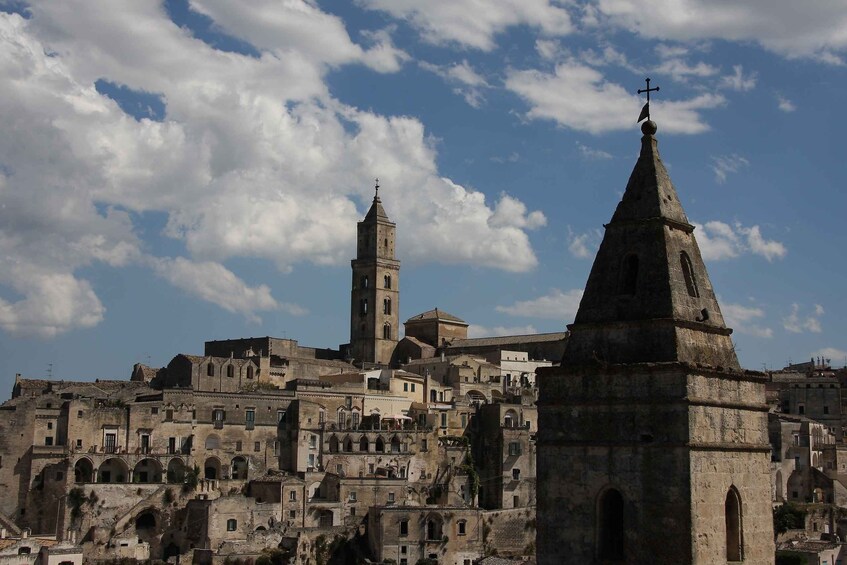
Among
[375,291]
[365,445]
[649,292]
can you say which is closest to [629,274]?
[649,292]

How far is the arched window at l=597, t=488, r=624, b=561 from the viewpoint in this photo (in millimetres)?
16625

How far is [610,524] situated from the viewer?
16797 mm

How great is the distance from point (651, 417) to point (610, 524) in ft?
6.00

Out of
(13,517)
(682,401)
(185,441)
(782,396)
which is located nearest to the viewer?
(682,401)

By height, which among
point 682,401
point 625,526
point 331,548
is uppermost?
point 682,401

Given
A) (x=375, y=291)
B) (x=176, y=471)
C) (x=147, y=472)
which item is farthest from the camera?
(x=375, y=291)

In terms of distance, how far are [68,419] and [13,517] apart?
5.99 m

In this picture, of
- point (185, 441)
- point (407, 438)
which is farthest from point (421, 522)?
point (185, 441)

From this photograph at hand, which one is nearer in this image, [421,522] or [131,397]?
[421,522]

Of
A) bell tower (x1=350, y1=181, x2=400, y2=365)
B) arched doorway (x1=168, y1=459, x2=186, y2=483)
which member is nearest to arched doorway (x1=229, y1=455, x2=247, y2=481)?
arched doorway (x1=168, y1=459, x2=186, y2=483)

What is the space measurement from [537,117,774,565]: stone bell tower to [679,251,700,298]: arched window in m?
0.02

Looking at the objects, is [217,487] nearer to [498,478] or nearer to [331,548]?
[331,548]

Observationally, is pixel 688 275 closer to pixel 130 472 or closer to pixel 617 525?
pixel 617 525

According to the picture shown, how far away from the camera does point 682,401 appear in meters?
15.9
